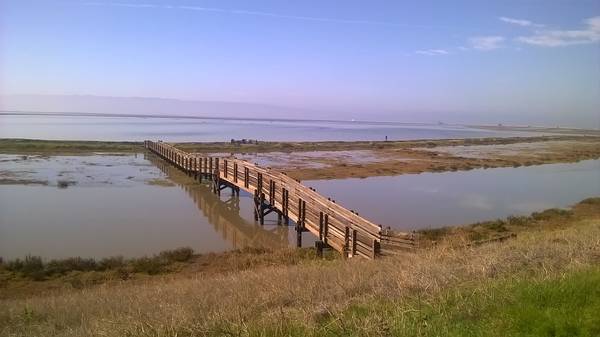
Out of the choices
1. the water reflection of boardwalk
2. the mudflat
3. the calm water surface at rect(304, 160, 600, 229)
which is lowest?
the water reflection of boardwalk

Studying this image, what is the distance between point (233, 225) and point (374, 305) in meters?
15.1

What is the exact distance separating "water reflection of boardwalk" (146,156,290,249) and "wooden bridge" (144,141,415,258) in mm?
660

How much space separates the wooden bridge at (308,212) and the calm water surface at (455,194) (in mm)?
4266

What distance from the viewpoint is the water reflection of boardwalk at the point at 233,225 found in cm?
1734

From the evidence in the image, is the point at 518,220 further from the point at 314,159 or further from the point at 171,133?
the point at 171,133

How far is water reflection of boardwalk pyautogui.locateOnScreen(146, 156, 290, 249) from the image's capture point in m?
17.3

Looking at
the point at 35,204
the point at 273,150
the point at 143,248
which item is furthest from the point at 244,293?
the point at 273,150

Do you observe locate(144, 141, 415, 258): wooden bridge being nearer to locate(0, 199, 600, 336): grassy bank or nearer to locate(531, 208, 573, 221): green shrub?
locate(0, 199, 600, 336): grassy bank

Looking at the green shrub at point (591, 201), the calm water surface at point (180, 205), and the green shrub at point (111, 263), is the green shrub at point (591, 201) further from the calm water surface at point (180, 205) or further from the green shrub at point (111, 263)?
the green shrub at point (111, 263)

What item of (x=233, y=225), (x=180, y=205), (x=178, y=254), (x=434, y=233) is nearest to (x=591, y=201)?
(x=434, y=233)

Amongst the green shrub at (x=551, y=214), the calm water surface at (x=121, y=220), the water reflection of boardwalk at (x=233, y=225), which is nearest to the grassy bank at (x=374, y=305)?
the calm water surface at (x=121, y=220)

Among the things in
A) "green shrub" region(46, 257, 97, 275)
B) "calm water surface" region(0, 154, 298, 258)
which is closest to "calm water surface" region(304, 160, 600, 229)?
"calm water surface" region(0, 154, 298, 258)

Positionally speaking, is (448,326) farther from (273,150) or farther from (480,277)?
(273,150)

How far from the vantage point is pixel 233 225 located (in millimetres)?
19891
